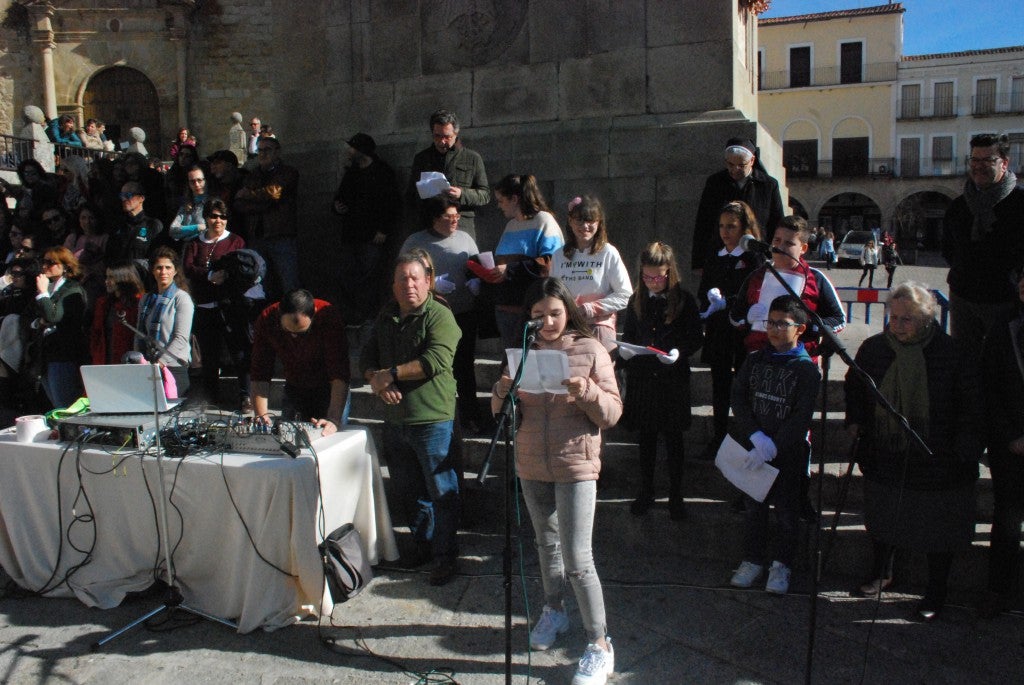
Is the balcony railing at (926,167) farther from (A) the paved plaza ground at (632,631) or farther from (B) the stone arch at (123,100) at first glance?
(A) the paved plaza ground at (632,631)

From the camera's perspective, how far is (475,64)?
7.46m

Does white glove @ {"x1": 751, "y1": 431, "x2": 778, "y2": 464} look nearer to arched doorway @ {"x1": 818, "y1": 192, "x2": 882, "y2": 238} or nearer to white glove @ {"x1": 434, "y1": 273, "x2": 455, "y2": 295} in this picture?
white glove @ {"x1": 434, "y1": 273, "x2": 455, "y2": 295}

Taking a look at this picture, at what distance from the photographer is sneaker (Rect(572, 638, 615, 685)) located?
3457 millimetres

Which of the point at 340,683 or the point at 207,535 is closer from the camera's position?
the point at 340,683

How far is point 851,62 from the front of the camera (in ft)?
134

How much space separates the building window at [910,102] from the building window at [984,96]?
8.93 feet

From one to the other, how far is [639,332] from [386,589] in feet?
6.57

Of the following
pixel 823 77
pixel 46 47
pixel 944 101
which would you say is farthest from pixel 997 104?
pixel 46 47

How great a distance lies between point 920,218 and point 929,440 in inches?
1604

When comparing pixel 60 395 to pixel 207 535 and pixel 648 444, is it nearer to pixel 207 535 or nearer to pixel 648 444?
pixel 207 535

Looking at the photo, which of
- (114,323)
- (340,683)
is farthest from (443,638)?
(114,323)

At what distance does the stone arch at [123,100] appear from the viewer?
24.9m

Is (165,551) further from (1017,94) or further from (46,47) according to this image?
(1017,94)

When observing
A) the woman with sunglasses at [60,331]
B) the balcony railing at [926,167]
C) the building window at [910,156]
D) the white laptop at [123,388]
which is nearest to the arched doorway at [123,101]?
the woman with sunglasses at [60,331]
